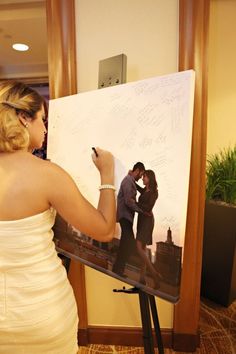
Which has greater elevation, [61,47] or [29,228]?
[61,47]

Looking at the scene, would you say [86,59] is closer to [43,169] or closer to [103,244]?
[43,169]

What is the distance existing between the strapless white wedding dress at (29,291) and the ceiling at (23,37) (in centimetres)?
150

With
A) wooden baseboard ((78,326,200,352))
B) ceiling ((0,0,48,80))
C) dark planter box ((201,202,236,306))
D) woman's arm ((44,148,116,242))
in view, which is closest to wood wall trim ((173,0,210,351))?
wooden baseboard ((78,326,200,352))

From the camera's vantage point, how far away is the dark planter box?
1.87 metres

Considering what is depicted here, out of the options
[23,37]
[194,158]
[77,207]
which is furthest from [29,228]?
[23,37]

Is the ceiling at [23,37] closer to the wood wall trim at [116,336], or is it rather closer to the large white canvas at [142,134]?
the large white canvas at [142,134]

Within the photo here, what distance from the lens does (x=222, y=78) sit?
2076 millimetres

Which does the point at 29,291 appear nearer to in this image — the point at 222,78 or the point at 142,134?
the point at 142,134

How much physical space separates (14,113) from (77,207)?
14.4 inches

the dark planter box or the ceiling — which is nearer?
the ceiling

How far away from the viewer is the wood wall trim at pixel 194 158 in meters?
1.28

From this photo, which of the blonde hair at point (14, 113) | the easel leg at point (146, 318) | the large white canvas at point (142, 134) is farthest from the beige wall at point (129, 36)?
the easel leg at point (146, 318)

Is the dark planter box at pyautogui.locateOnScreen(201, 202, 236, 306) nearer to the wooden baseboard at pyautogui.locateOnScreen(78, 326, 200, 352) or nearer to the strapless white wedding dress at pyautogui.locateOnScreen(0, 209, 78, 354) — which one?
the wooden baseboard at pyautogui.locateOnScreen(78, 326, 200, 352)

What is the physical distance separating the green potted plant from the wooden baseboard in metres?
0.50
